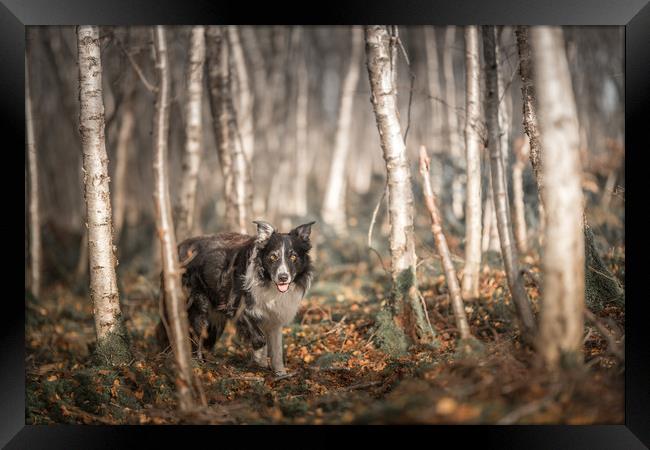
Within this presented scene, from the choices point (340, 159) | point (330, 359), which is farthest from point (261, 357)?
point (340, 159)

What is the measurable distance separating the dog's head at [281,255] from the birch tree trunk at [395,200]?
115 cm

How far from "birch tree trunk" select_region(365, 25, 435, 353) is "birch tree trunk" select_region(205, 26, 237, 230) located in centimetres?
305

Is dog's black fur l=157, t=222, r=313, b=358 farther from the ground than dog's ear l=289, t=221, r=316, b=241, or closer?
closer

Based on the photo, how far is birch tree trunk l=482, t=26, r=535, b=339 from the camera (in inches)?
238

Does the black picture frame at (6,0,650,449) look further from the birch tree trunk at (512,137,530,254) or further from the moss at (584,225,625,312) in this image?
the birch tree trunk at (512,137,530,254)

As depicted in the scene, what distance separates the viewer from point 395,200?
6797 mm

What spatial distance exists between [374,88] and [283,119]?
47.3 feet

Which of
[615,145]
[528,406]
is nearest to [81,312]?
[528,406]

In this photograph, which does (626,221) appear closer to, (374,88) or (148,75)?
(374,88)

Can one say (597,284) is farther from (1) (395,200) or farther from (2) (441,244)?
(1) (395,200)

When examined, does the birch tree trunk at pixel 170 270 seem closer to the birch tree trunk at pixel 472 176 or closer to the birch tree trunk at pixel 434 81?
the birch tree trunk at pixel 472 176

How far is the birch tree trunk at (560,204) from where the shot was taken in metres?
4.89

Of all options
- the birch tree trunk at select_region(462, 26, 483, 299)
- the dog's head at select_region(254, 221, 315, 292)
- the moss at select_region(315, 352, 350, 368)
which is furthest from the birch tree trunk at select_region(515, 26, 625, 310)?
the moss at select_region(315, 352, 350, 368)

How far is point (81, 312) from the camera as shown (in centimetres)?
984
